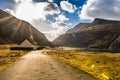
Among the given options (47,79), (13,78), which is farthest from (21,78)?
(47,79)

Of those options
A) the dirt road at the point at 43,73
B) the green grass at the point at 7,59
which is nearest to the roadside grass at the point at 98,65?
the dirt road at the point at 43,73

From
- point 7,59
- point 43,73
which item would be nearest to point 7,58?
point 7,59

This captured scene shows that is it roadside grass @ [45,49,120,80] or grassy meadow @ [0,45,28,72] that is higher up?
Answer: grassy meadow @ [0,45,28,72]

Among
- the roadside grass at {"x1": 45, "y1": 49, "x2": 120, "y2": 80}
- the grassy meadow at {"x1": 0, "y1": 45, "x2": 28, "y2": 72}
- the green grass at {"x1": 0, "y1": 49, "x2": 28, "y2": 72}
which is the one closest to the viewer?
the roadside grass at {"x1": 45, "y1": 49, "x2": 120, "y2": 80}

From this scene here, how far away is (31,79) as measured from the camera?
1553cm

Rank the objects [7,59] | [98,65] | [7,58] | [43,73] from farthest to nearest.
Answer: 1. [7,58]
2. [7,59]
3. [98,65]
4. [43,73]

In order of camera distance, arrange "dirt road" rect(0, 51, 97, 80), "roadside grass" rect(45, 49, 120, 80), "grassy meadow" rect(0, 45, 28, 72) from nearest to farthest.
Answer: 1. "dirt road" rect(0, 51, 97, 80)
2. "roadside grass" rect(45, 49, 120, 80)
3. "grassy meadow" rect(0, 45, 28, 72)

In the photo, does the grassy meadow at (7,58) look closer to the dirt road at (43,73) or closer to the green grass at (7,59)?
the green grass at (7,59)

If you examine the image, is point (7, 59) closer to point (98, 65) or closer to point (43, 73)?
point (98, 65)

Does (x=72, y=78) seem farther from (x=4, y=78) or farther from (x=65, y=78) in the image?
(x=4, y=78)

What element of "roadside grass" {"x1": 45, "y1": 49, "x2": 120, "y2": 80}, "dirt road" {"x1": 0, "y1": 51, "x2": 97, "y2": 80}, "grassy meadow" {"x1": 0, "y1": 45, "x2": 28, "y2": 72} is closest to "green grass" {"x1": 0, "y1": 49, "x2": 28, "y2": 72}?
"grassy meadow" {"x1": 0, "y1": 45, "x2": 28, "y2": 72}

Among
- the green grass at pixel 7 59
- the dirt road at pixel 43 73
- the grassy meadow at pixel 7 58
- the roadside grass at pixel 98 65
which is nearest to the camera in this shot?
the dirt road at pixel 43 73

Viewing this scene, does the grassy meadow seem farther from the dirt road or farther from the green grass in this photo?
the dirt road

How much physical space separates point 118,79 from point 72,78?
26.0ft
